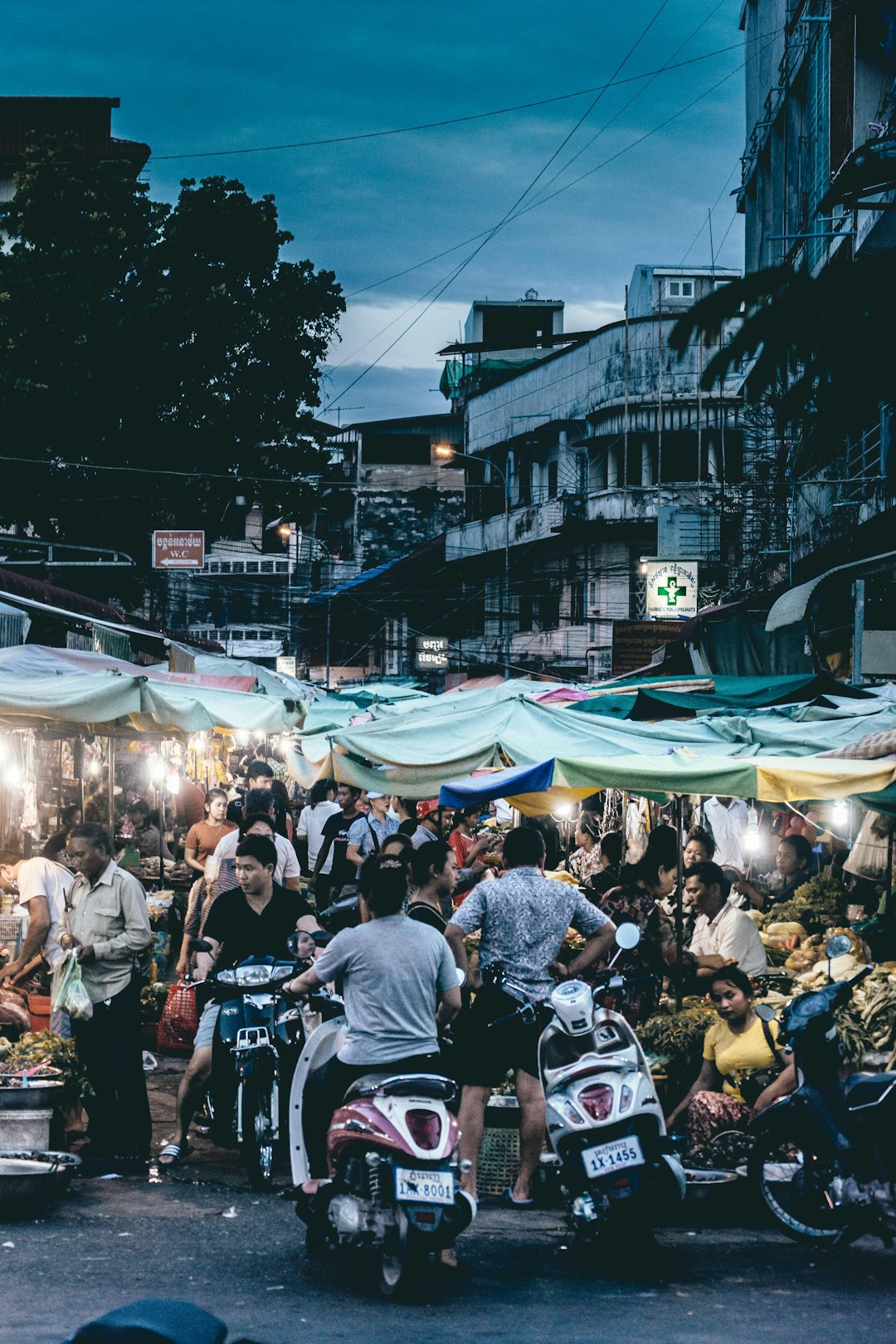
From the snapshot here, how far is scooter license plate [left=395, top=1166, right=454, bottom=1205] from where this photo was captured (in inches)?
229

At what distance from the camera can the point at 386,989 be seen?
20.9 feet

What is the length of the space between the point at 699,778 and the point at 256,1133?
3.12 metres

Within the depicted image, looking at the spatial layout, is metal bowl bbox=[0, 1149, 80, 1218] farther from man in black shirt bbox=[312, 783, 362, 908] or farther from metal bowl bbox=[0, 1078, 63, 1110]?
man in black shirt bbox=[312, 783, 362, 908]

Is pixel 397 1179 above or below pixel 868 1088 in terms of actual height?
below

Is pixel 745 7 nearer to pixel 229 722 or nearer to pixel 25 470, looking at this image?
pixel 25 470

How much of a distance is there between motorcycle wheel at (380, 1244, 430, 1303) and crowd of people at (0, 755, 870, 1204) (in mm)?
726

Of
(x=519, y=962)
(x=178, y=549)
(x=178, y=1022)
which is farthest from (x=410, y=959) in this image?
(x=178, y=549)

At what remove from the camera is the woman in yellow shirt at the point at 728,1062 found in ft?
25.6

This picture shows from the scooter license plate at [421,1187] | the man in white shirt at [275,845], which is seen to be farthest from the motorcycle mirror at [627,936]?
the man in white shirt at [275,845]

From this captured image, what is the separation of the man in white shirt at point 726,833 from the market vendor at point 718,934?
18.7ft

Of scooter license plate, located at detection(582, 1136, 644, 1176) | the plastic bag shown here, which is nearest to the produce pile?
the plastic bag

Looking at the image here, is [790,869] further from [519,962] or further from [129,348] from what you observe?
[129,348]

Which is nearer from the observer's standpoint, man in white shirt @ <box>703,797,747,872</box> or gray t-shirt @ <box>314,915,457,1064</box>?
gray t-shirt @ <box>314,915,457,1064</box>

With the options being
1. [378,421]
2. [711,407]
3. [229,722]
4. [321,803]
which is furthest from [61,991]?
[378,421]
